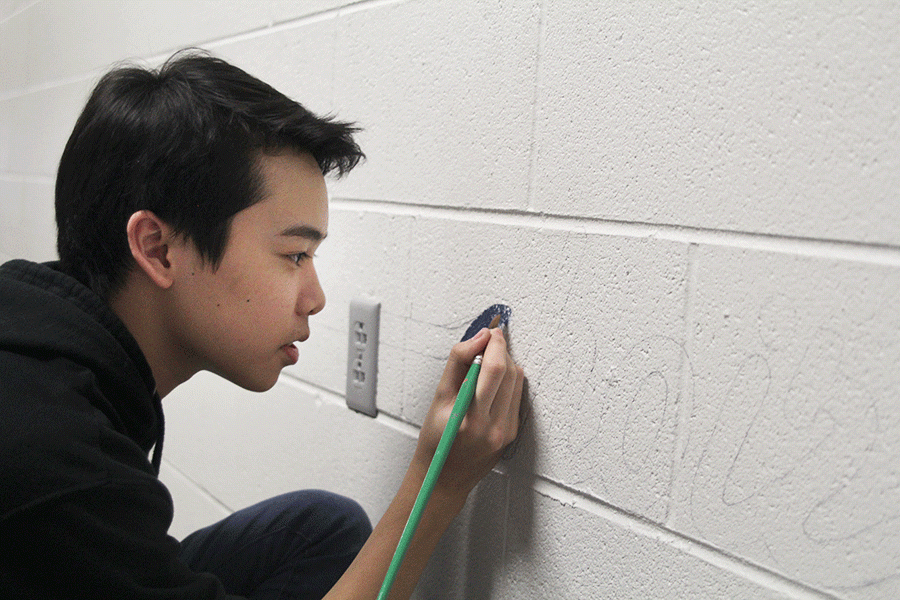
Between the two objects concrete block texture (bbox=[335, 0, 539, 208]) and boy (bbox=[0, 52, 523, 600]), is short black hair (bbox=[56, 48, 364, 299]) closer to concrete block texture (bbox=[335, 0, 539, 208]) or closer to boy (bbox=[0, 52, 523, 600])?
boy (bbox=[0, 52, 523, 600])

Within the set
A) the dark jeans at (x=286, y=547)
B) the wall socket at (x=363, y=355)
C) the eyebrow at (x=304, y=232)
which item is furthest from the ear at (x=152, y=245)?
the dark jeans at (x=286, y=547)

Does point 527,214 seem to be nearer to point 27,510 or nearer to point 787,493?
point 787,493

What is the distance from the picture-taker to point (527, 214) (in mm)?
876

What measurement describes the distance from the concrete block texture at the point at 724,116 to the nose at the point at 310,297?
0.30 m

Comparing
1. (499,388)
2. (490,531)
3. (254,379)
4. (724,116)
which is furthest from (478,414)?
(724,116)

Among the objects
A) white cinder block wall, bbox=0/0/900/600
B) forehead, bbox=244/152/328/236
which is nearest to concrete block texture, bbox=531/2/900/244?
white cinder block wall, bbox=0/0/900/600

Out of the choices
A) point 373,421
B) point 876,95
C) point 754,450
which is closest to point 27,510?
point 373,421

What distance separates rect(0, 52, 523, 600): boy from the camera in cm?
75

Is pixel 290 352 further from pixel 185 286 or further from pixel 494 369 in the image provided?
pixel 494 369

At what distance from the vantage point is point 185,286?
0.88 metres

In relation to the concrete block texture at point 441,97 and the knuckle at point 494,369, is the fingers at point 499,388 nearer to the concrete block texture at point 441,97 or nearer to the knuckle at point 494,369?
the knuckle at point 494,369

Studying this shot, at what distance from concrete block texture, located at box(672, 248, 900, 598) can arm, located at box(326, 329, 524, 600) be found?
0.72 ft

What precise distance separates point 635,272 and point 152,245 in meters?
0.55

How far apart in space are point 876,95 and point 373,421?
2.58 feet
